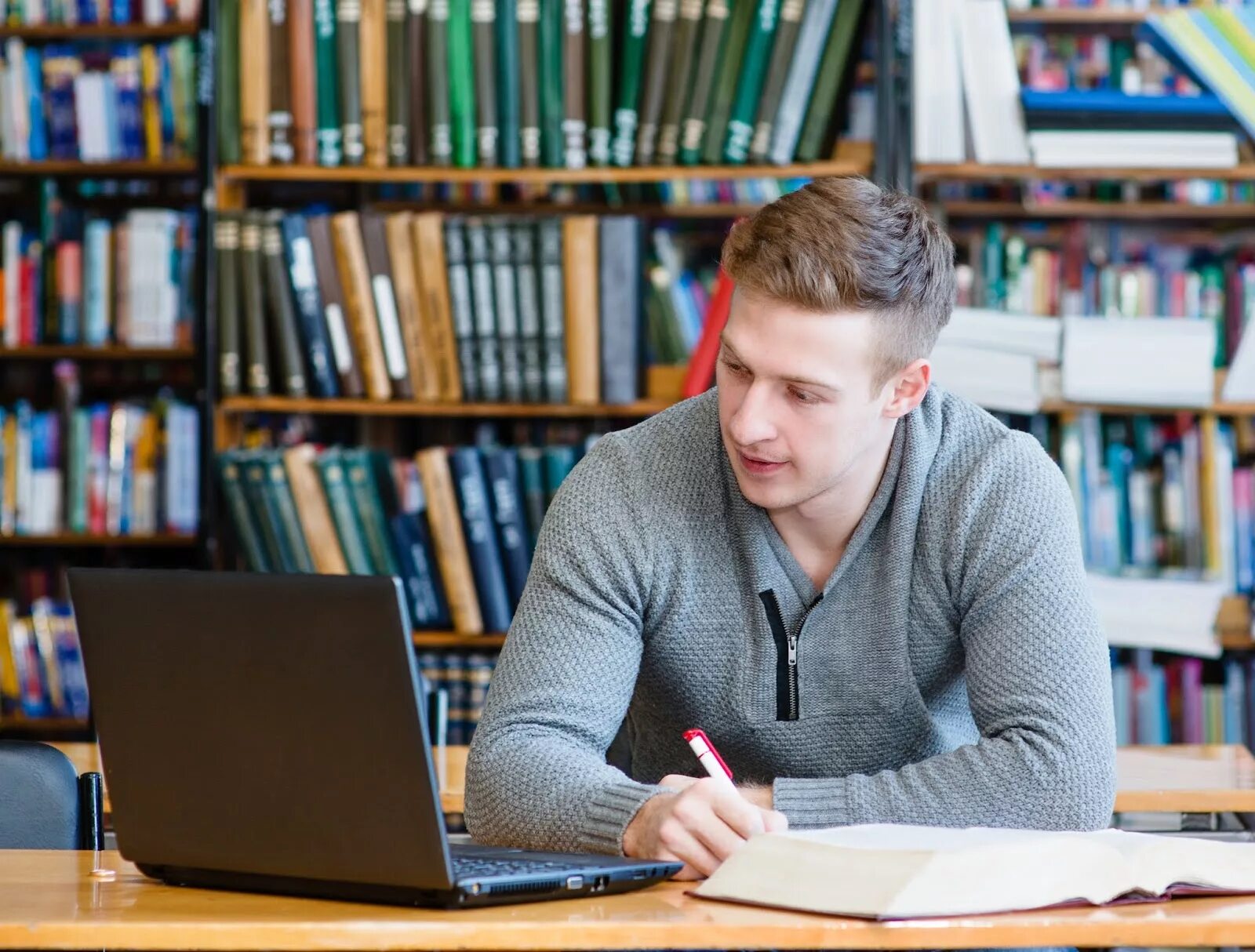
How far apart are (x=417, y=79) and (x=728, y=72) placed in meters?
0.62

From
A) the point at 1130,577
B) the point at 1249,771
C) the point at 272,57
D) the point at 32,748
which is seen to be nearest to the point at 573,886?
the point at 32,748

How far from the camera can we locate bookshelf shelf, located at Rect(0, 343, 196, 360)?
3822 mm

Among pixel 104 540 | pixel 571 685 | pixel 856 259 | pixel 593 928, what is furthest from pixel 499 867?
pixel 104 540

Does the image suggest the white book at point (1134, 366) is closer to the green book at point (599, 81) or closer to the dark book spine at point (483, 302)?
the green book at point (599, 81)

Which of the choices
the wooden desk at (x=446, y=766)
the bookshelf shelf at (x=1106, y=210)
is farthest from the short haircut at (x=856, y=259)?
the bookshelf shelf at (x=1106, y=210)

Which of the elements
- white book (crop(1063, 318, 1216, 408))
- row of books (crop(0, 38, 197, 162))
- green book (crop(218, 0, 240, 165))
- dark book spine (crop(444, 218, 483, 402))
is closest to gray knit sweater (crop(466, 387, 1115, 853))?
white book (crop(1063, 318, 1216, 408))

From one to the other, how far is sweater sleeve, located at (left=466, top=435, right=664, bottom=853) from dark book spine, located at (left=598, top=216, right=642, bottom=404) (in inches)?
61.9

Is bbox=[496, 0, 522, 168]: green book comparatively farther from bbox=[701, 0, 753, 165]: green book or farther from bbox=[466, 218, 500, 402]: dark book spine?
bbox=[701, 0, 753, 165]: green book

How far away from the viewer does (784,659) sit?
1.63 metres

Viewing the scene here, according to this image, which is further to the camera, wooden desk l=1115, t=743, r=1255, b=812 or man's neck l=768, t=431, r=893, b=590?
wooden desk l=1115, t=743, r=1255, b=812

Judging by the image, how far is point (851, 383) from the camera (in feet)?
4.93

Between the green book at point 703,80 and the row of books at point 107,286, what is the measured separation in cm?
126

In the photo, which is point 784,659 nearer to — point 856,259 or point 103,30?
point 856,259

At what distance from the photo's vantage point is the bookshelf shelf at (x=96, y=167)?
12.7ft
